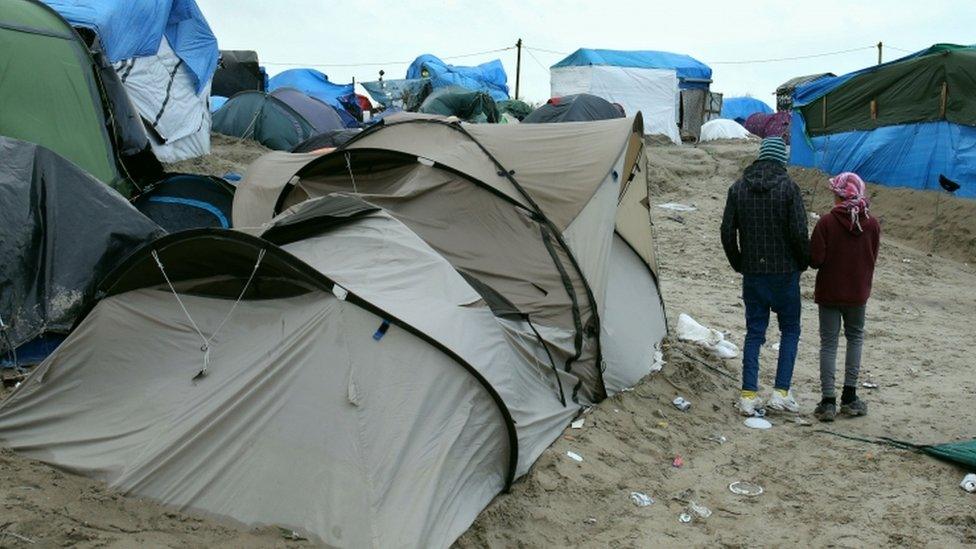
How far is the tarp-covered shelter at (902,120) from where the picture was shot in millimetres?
14438

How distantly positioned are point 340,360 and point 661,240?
10100 mm

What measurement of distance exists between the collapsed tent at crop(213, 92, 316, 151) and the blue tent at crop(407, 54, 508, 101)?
10403 mm

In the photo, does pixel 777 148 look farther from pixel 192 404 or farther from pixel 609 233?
pixel 192 404

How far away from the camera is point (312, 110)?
18.3 meters

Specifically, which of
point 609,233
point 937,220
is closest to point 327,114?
point 937,220

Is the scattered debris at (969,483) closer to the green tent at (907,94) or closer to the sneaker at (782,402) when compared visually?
the sneaker at (782,402)

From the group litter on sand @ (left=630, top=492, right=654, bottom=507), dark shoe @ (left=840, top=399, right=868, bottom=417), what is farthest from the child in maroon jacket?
litter on sand @ (left=630, top=492, right=654, bottom=507)

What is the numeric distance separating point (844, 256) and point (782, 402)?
1187 millimetres

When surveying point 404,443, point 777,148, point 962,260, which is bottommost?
point 962,260

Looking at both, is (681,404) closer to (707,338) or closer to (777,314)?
(777,314)

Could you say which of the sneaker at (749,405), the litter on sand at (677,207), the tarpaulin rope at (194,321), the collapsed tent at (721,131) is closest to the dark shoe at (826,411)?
the sneaker at (749,405)

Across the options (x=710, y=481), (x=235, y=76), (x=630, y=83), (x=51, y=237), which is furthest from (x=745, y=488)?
(x=630, y=83)

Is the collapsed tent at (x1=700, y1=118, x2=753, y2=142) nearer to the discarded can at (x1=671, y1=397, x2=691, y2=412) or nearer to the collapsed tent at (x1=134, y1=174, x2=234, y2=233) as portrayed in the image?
the collapsed tent at (x1=134, y1=174, x2=234, y2=233)

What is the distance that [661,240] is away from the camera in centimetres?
1373
